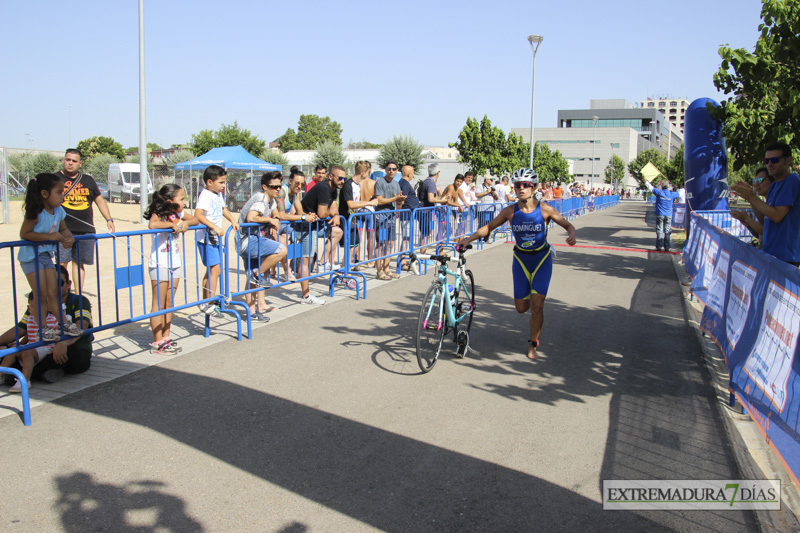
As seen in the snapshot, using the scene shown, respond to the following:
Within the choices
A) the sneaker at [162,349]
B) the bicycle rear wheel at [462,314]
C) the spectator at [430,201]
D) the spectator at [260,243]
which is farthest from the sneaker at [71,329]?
the spectator at [430,201]

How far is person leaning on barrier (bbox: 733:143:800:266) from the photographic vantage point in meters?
5.75

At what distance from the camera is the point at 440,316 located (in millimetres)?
6172

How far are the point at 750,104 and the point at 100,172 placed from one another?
48.5 metres

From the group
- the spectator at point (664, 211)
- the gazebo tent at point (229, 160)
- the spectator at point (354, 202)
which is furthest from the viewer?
the gazebo tent at point (229, 160)

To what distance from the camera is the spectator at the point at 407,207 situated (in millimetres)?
12531

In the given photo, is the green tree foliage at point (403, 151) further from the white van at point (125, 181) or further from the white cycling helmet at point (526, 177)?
the white cycling helmet at point (526, 177)

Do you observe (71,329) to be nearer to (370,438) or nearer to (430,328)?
(370,438)

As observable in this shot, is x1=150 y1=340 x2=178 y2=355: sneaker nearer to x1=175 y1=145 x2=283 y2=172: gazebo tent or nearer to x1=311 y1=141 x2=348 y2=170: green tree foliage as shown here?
x1=175 y1=145 x2=283 y2=172: gazebo tent

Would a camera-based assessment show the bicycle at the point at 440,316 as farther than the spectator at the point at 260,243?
No

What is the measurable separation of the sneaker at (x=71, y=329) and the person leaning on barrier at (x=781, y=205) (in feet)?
19.6

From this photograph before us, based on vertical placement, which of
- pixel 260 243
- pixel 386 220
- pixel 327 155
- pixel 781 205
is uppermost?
pixel 327 155

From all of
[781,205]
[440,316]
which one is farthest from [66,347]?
[781,205]

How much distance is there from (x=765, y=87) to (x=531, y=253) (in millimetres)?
6530

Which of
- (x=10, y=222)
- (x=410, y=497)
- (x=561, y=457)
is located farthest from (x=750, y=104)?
(x=10, y=222)
